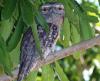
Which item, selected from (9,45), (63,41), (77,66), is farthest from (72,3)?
(77,66)

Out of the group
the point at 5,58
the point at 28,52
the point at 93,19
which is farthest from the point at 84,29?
the point at 5,58

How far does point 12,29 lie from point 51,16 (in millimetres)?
201

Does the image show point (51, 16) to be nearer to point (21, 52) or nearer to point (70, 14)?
point (70, 14)

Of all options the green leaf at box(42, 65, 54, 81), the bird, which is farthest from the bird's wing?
the green leaf at box(42, 65, 54, 81)

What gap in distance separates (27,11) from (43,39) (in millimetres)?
214

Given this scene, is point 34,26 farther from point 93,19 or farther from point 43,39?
point 93,19

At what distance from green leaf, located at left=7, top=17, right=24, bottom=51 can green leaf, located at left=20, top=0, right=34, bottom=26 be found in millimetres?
67

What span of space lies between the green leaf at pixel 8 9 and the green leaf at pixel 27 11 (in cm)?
4

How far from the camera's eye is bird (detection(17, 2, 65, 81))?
1.96m

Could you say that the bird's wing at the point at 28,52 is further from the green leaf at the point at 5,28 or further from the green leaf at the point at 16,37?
the green leaf at the point at 5,28

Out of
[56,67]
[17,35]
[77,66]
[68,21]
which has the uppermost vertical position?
[17,35]

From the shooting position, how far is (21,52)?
201 cm

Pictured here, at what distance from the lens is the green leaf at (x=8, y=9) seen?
1959mm

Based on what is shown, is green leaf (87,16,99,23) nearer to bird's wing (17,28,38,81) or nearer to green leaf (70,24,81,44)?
green leaf (70,24,81,44)
